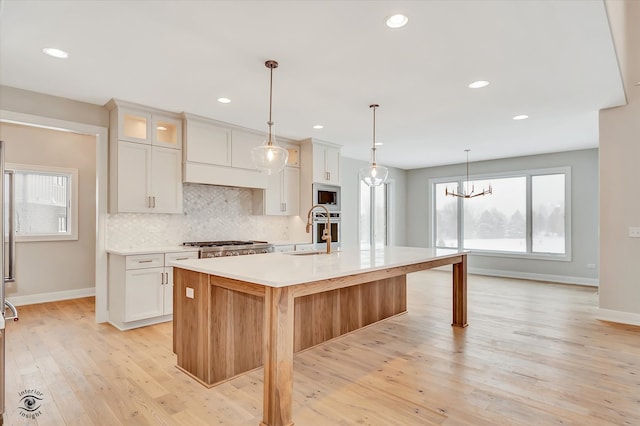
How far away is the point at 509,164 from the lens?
24.5ft

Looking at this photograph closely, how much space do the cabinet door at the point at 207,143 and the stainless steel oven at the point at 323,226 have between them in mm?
1720

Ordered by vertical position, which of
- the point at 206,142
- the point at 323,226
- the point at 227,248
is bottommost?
the point at 227,248

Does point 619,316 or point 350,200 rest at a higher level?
point 350,200

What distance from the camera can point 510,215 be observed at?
750cm

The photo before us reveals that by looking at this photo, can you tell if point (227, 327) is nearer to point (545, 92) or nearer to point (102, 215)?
point (102, 215)

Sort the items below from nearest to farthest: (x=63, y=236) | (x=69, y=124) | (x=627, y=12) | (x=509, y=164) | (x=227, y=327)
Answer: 1. (x=227, y=327)
2. (x=627, y=12)
3. (x=69, y=124)
4. (x=63, y=236)
5. (x=509, y=164)

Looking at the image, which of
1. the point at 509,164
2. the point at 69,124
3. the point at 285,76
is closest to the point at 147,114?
the point at 69,124

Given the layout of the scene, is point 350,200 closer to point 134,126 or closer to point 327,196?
point 327,196

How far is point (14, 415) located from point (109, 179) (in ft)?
8.64

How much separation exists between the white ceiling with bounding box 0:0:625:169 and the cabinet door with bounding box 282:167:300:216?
122cm

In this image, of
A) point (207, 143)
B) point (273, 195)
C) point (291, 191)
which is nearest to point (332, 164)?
point (291, 191)

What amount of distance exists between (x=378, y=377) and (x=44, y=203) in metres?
5.28

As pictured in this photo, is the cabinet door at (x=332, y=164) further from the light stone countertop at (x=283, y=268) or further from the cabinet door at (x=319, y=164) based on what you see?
the light stone countertop at (x=283, y=268)

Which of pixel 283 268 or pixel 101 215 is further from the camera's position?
pixel 101 215
